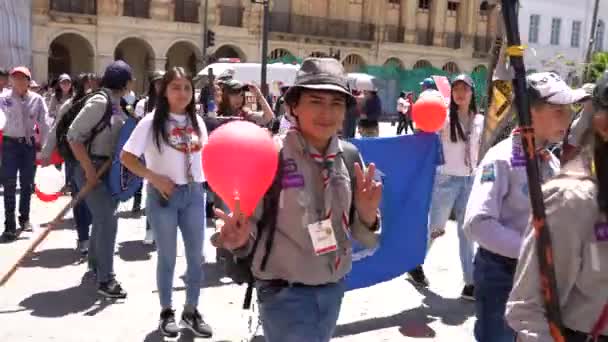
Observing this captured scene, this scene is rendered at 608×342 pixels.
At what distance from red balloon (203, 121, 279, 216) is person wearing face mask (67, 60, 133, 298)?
10.6 feet

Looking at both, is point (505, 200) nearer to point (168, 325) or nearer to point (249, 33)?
point (168, 325)

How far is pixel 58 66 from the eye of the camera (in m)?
35.5

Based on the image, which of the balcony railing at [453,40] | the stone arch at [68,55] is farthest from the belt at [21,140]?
the balcony railing at [453,40]

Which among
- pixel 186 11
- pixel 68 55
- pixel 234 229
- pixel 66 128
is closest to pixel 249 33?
pixel 186 11

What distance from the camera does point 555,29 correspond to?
5012 cm

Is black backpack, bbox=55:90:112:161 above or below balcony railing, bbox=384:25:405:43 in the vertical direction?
below

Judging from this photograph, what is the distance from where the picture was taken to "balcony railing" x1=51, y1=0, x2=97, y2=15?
32906 mm

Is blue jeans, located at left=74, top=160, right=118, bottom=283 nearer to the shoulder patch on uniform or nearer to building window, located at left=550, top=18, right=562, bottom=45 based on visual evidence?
the shoulder patch on uniform

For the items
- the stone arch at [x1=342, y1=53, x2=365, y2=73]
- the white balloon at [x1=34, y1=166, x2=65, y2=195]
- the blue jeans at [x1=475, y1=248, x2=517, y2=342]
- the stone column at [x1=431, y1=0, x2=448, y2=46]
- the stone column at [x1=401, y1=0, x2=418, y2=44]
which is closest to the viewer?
the blue jeans at [x1=475, y1=248, x2=517, y2=342]

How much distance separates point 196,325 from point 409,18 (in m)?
42.0

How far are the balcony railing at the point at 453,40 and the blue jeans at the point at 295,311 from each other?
46.0 meters

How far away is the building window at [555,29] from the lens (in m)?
50.0

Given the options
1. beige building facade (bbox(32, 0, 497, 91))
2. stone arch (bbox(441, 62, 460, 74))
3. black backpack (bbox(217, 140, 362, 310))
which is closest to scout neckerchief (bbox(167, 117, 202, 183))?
black backpack (bbox(217, 140, 362, 310))

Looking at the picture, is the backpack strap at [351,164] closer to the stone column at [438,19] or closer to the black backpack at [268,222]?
the black backpack at [268,222]
